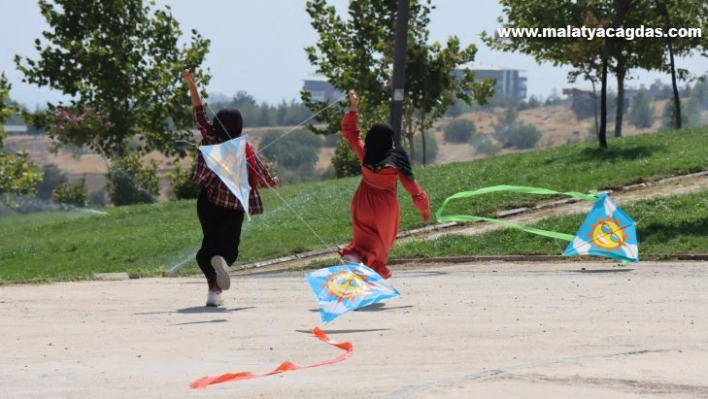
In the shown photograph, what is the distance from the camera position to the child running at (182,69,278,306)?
12117 mm

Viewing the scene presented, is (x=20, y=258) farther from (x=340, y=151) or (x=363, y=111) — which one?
(x=363, y=111)

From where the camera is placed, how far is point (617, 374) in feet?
26.4

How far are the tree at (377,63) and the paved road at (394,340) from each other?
28.9 m

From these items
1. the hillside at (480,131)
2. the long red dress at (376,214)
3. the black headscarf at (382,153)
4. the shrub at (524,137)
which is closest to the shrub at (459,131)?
the hillside at (480,131)

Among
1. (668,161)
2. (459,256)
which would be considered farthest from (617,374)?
(668,161)

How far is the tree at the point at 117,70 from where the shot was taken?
40.2m

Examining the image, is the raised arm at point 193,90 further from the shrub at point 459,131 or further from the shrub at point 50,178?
the shrub at point 459,131

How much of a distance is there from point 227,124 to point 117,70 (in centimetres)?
2934

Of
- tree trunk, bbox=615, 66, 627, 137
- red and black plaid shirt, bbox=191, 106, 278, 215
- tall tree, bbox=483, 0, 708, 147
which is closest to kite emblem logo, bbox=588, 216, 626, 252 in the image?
red and black plaid shirt, bbox=191, 106, 278, 215

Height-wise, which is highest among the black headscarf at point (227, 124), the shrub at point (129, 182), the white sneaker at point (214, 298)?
the black headscarf at point (227, 124)

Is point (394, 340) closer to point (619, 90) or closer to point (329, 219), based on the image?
point (329, 219)

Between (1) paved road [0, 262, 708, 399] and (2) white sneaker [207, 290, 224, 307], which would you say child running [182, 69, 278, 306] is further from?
(1) paved road [0, 262, 708, 399]

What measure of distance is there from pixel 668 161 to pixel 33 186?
102 feet

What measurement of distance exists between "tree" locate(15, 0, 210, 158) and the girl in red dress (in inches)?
1113
